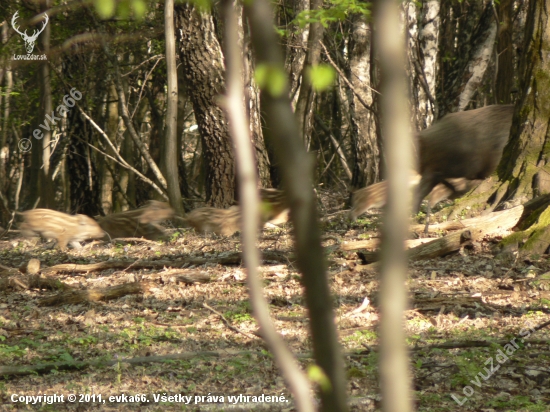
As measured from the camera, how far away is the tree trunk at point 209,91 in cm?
1062

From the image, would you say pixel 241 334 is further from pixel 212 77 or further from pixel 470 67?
pixel 470 67

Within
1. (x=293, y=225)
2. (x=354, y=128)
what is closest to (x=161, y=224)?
(x=354, y=128)

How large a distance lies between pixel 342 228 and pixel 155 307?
3.74 m

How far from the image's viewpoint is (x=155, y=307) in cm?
626

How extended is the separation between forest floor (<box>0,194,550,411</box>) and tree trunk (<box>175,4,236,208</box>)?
2654 millimetres

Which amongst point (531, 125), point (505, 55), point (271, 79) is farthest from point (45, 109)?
point (271, 79)

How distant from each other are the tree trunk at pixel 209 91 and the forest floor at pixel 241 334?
2.65 metres

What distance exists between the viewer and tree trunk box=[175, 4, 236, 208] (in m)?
10.6

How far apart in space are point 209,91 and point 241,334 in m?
6.03

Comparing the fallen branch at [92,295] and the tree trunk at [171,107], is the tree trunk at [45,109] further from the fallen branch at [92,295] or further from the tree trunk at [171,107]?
the fallen branch at [92,295]

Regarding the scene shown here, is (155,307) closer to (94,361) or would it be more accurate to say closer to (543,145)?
(94,361)

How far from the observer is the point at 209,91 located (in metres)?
10.7

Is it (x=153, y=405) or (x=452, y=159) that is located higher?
(x=452, y=159)

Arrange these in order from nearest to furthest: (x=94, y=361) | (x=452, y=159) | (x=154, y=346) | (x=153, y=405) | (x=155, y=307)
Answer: (x=153, y=405), (x=94, y=361), (x=154, y=346), (x=155, y=307), (x=452, y=159)
